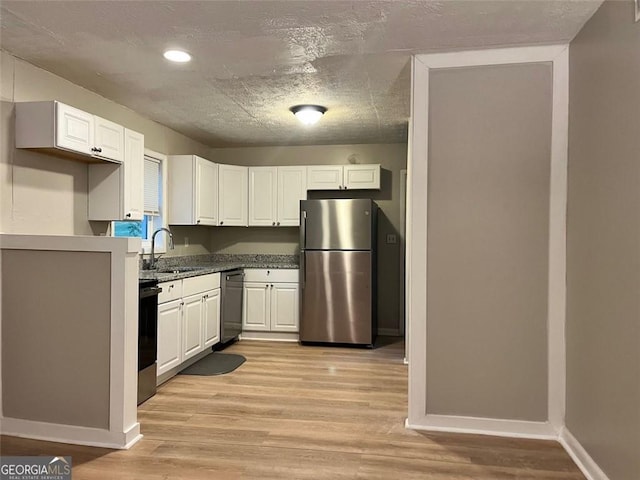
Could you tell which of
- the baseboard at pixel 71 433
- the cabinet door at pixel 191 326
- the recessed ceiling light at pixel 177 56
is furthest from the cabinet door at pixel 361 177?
the baseboard at pixel 71 433

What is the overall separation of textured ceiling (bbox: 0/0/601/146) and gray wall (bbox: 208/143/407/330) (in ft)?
5.62

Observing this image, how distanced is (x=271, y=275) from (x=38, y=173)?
2820 millimetres

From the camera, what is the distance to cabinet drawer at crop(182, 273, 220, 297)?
13.8 ft

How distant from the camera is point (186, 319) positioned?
423 cm

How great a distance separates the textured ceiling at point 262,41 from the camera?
2426 millimetres

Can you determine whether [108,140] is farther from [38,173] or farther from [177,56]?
[177,56]

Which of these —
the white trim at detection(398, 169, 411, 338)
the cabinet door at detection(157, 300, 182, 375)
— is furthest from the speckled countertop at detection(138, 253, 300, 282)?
the white trim at detection(398, 169, 411, 338)

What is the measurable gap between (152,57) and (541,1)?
225 cm

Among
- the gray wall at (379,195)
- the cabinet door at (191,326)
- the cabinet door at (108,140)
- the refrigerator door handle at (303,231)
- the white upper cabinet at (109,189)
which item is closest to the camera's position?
the cabinet door at (108,140)

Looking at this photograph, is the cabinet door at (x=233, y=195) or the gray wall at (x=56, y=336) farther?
the cabinet door at (x=233, y=195)

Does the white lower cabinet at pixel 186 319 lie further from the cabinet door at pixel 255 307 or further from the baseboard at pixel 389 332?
the baseboard at pixel 389 332

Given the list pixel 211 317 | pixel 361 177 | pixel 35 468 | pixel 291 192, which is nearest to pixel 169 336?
pixel 211 317

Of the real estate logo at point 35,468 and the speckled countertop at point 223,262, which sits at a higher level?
the speckled countertop at point 223,262

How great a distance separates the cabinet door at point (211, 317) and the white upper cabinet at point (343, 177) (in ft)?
5.75
